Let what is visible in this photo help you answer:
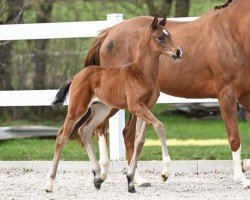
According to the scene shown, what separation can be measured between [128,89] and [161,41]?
573 millimetres

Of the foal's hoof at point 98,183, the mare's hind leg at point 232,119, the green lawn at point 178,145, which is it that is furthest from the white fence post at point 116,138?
the foal's hoof at point 98,183

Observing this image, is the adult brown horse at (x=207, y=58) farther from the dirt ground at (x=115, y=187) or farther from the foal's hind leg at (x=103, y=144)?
the dirt ground at (x=115, y=187)

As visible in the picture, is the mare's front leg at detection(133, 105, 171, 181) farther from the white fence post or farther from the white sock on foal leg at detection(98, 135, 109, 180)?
the white fence post

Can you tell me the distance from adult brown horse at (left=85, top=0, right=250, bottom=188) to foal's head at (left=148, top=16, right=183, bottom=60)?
1203mm

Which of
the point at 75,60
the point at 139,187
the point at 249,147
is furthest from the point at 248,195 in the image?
the point at 75,60

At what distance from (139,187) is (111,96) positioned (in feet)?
3.71

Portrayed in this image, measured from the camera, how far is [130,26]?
427 inches

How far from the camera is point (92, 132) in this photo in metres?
9.93

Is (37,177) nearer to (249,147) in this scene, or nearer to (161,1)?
(249,147)

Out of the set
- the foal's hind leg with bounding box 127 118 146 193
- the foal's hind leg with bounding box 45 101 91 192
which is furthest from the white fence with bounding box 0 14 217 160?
the foal's hind leg with bounding box 127 118 146 193

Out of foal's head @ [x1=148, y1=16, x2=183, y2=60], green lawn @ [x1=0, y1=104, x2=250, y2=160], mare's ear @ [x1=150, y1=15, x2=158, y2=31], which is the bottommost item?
green lawn @ [x1=0, y1=104, x2=250, y2=160]

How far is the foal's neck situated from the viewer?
9273 millimetres

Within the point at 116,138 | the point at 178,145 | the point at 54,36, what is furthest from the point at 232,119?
the point at 178,145

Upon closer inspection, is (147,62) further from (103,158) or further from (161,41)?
(103,158)
